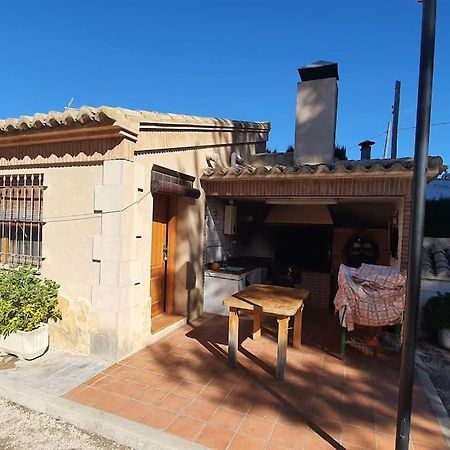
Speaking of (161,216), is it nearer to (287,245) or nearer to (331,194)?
(331,194)

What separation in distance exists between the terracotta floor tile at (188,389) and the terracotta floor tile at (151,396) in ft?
0.64

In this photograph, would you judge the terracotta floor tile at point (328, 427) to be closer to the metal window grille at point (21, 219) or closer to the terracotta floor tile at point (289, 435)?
the terracotta floor tile at point (289, 435)

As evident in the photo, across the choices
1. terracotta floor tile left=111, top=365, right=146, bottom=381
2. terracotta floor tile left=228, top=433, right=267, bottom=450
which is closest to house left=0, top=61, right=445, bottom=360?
terracotta floor tile left=111, top=365, right=146, bottom=381

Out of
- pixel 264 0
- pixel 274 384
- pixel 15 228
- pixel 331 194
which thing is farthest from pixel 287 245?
pixel 15 228

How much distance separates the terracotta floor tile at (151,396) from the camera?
4.21 metres

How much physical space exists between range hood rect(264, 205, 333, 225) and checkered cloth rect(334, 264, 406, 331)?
12.3 feet

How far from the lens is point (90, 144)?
5445mm

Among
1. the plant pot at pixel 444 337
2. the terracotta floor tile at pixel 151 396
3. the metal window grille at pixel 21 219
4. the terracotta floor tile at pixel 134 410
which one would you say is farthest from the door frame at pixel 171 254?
the plant pot at pixel 444 337

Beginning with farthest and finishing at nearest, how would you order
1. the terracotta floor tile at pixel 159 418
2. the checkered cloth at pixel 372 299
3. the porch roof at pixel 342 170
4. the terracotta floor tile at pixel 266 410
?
the porch roof at pixel 342 170, the checkered cloth at pixel 372 299, the terracotta floor tile at pixel 266 410, the terracotta floor tile at pixel 159 418

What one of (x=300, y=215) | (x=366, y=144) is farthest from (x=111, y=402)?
(x=366, y=144)

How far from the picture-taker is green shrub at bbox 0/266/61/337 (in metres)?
5.27

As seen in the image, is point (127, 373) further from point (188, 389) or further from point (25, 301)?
point (25, 301)

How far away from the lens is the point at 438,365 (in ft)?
18.7

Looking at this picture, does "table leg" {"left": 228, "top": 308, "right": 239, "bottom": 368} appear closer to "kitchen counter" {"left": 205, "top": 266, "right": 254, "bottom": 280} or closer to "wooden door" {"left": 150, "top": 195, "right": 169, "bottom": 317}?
"wooden door" {"left": 150, "top": 195, "right": 169, "bottom": 317}
